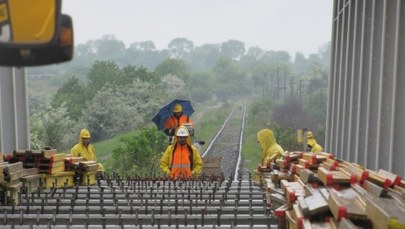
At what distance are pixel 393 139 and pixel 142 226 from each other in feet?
11.6

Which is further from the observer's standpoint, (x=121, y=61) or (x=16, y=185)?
(x=121, y=61)

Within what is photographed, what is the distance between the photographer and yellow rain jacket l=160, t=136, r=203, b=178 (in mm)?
9383

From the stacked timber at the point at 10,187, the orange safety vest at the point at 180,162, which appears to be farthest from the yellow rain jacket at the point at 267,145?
the stacked timber at the point at 10,187

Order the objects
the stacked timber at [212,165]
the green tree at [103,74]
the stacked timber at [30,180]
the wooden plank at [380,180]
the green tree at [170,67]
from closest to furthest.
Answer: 1. the wooden plank at [380,180]
2. the stacked timber at [30,180]
3. the stacked timber at [212,165]
4. the green tree at [103,74]
5. the green tree at [170,67]

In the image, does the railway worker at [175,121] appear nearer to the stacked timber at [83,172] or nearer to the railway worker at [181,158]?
the railway worker at [181,158]

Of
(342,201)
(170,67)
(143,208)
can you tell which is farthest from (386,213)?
(170,67)

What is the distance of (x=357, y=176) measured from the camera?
16.2 ft

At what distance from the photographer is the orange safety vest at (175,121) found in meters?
13.1


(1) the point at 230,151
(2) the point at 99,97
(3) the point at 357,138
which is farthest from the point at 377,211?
(2) the point at 99,97

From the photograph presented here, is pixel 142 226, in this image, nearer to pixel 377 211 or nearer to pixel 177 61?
Result: pixel 377 211

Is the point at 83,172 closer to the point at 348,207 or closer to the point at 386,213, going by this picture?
the point at 348,207

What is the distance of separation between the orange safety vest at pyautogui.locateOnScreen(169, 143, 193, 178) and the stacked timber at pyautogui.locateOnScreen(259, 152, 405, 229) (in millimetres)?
3415

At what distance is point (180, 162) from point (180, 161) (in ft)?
0.06

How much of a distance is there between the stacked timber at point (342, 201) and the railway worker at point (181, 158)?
3410 mm
